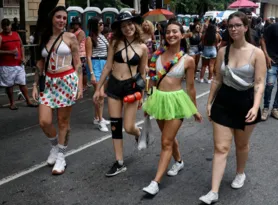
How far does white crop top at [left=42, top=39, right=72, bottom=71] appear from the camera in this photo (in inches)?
187

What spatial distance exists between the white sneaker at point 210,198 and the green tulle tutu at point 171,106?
32.2 inches

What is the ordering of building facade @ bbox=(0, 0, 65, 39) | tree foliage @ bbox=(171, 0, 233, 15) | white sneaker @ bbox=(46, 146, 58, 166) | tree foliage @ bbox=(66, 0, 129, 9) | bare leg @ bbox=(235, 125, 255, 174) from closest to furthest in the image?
bare leg @ bbox=(235, 125, 255, 174), white sneaker @ bbox=(46, 146, 58, 166), building facade @ bbox=(0, 0, 65, 39), tree foliage @ bbox=(66, 0, 129, 9), tree foliage @ bbox=(171, 0, 233, 15)

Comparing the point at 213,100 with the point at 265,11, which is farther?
the point at 265,11

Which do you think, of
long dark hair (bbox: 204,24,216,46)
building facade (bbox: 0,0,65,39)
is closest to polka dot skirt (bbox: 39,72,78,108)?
long dark hair (bbox: 204,24,216,46)

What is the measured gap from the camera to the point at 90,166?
5113 mm

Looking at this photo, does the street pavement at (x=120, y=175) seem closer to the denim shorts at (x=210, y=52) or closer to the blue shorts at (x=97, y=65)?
the blue shorts at (x=97, y=65)

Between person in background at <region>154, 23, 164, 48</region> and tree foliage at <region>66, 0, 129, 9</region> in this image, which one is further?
tree foliage at <region>66, 0, 129, 9</region>

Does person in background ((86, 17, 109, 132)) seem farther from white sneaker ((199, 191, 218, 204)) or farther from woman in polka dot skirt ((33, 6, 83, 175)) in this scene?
white sneaker ((199, 191, 218, 204))

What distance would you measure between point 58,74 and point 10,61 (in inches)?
171

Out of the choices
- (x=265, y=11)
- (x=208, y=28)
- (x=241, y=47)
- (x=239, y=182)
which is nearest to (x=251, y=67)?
(x=241, y=47)

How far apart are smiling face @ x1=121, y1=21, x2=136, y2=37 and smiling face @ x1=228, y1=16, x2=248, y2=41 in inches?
49.2

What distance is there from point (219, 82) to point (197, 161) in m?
1.47

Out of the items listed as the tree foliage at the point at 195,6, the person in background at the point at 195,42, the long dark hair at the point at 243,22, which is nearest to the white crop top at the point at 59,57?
the long dark hair at the point at 243,22

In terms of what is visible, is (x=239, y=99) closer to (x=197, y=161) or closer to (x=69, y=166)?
(x=197, y=161)
